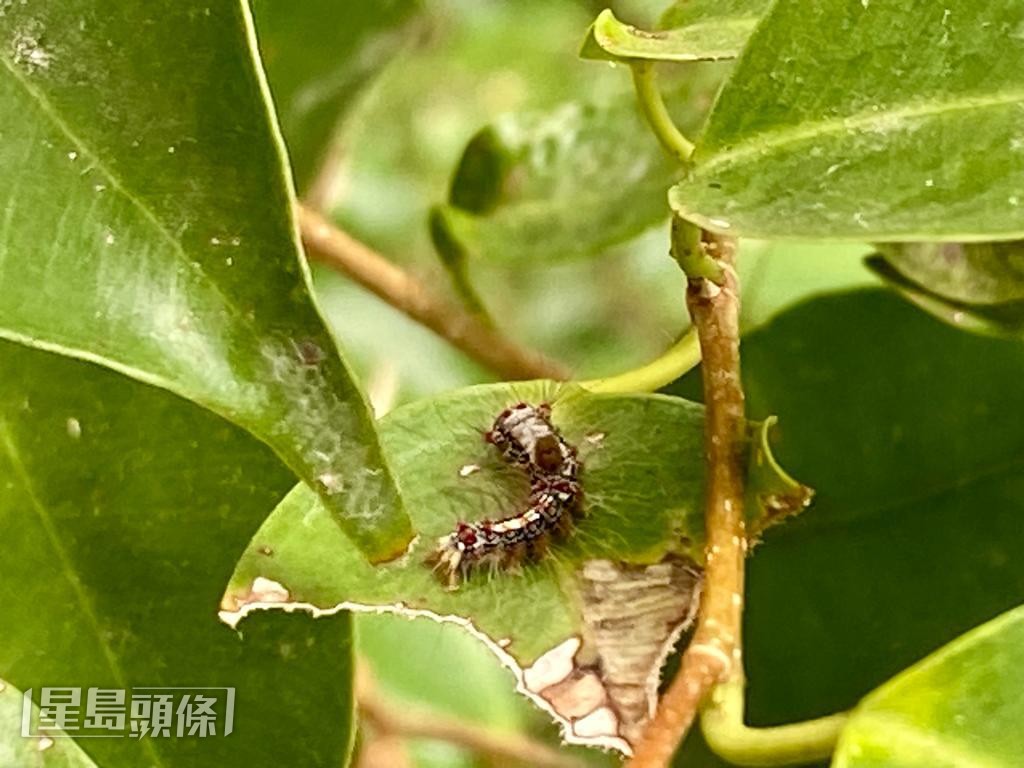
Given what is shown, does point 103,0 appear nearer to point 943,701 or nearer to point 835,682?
point 943,701

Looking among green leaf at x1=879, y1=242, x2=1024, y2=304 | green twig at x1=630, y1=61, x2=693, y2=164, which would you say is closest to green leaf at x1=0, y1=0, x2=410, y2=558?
green twig at x1=630, y1=61, x2=693, y2=164

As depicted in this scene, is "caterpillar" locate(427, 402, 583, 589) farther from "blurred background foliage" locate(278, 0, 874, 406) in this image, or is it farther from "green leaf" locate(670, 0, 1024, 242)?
"blurred background foliage" locate(278, 0, 874, 406)

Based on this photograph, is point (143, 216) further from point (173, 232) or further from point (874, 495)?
point (874, 495)

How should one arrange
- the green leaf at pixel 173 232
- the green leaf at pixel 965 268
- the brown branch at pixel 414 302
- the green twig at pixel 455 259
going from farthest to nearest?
the green twig at pixel 455 259, the brown branch at pixel 414 302, the green leaf at pixel 965 268, the green leaf at pixel 173 232

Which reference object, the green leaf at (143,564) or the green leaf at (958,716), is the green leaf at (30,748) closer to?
the green leaf at (143,564)

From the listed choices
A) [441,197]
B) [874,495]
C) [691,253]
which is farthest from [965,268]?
[441,197]

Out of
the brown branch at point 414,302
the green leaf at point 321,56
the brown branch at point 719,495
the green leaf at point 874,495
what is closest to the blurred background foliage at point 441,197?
the green leaf at point 321,56

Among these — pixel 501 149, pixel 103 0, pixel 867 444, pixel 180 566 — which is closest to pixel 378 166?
pixel 501 149
